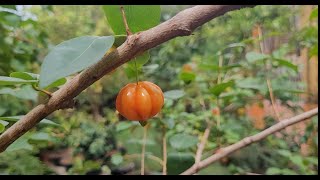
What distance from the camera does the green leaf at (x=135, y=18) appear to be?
0.38m

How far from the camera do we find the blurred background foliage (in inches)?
36.0

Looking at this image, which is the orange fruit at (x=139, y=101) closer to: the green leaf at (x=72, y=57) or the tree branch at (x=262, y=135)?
the green leaf at (x=72, y=57)

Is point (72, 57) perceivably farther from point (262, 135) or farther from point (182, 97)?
point (182, 97)

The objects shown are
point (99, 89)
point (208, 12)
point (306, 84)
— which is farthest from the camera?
point (306, 84)

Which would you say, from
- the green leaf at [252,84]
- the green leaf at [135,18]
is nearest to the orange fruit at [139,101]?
the green leaf at [135,18]

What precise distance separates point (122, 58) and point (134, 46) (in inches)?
0.5

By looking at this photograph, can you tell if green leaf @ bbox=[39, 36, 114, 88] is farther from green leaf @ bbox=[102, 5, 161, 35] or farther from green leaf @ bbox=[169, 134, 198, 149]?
green leaf @ bbox=[169, 134, 198, 149]

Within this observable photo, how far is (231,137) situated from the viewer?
145 cm

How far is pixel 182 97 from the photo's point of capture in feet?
3.65

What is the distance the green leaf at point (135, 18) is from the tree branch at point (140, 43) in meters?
0.07

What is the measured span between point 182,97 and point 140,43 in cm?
82
